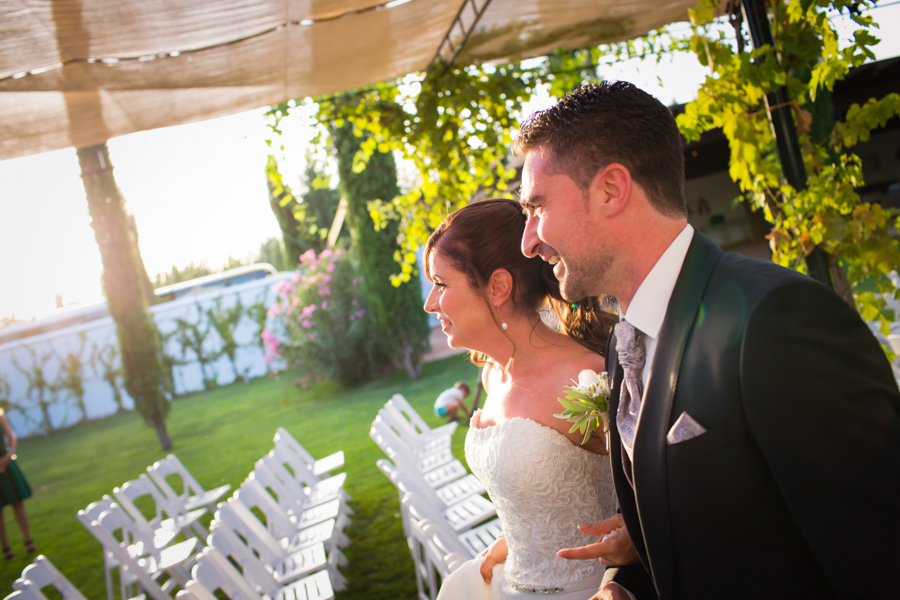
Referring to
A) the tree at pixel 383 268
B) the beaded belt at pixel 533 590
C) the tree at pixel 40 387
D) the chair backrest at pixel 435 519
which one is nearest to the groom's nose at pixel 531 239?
the beaded belt at pixel 533 590

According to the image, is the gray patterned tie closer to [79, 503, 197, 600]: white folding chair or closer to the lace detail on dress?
the lace detail on dress

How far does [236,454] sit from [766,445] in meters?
11.7

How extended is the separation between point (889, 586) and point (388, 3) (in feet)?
11.8

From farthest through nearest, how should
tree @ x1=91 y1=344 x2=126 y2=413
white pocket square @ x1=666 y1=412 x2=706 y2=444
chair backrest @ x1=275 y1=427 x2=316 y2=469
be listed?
tree @ x1=91 y1=344 x2=126 y2=413 → chair backrest @ x1=275 y1=427 x2=316 y2=469 → white pocket square @ x1=666 y1=412 x2=706 y2=444

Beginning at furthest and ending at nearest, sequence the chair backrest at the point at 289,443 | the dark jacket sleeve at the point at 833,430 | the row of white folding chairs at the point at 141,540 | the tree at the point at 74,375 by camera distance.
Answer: the tree at the point at 74,375 → the chair backrest at the point at 289,443 → the row of white folding chairs at the point at 141,540 → the dark jacket sleeve at the point at 833,430

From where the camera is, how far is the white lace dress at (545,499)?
2.15 m

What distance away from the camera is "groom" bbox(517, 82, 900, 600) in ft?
3.08

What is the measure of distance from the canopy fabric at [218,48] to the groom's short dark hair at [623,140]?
2.52 meters

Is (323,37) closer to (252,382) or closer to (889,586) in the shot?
(889,586)

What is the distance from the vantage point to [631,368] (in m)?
1.32

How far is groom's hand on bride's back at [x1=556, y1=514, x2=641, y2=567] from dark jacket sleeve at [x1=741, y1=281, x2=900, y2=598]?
63 cm

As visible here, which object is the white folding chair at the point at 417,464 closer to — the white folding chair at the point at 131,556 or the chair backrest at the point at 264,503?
the chair backrest at the point at 264,503

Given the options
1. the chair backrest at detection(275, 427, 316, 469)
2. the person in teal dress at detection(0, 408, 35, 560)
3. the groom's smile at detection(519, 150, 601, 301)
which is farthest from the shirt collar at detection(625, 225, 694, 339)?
the person in teal dress at detection(0, 408, 35, 560)

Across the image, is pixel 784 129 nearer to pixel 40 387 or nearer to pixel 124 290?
pixel 124 290
